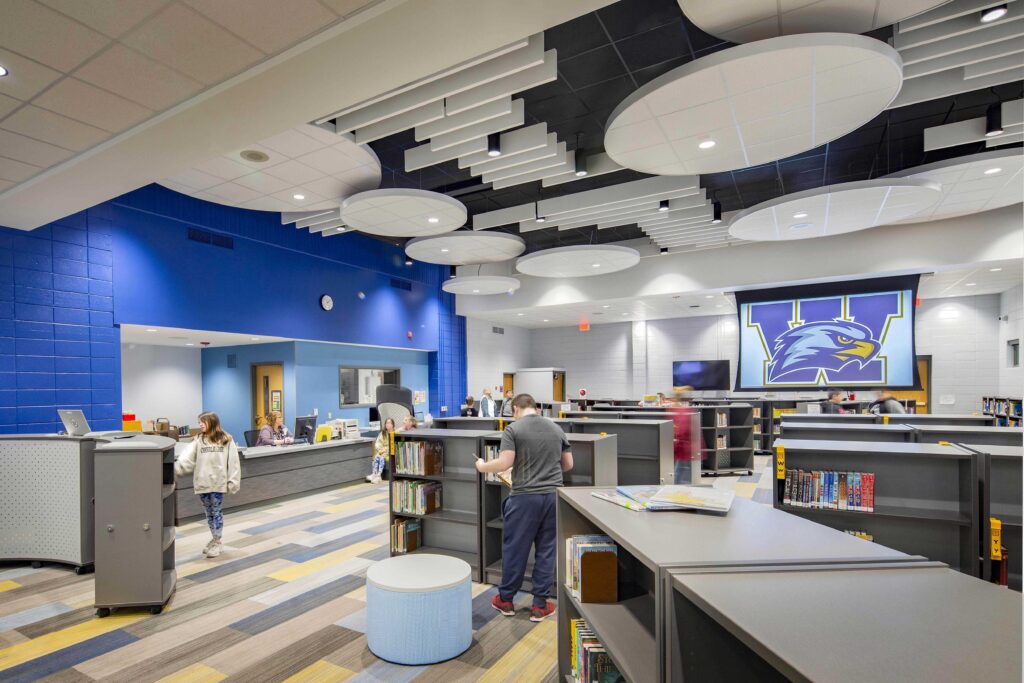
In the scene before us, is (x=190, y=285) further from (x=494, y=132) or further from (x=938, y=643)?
(x=938, y=643)

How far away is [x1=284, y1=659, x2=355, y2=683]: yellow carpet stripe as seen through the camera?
124 inches

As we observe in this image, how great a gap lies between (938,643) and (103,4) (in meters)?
4.01

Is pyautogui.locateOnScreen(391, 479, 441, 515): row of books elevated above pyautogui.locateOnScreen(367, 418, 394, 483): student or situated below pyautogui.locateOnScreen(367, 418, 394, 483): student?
above

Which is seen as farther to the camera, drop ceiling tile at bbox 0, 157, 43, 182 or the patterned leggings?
the patterned leggings

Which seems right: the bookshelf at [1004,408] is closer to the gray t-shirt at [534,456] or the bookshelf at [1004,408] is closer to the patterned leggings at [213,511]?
the gray t-shirt at [534,456]

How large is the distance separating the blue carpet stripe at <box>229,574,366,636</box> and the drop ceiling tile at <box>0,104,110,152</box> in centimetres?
383

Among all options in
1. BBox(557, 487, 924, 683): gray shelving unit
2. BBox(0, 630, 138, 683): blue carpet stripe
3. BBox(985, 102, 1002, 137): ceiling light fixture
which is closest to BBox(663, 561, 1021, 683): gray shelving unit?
BBox(557, 487, 924, 683): gray shelving unit

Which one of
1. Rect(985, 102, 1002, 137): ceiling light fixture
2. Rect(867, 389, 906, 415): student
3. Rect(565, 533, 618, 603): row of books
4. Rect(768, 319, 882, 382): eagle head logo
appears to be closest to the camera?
Rect(565, 533, 618, 603): row of books

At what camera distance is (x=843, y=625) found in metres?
1.05

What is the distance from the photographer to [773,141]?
5.09 metres

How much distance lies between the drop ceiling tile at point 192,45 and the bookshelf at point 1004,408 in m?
12.8

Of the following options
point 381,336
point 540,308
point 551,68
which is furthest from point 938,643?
point 540,308

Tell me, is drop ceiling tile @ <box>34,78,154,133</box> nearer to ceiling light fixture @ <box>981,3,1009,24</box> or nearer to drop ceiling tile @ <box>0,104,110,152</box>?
drop ceiling tile @ <box>0,104,110,152</box>

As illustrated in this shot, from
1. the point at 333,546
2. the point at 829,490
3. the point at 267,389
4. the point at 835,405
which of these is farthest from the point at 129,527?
the point at 835,405
